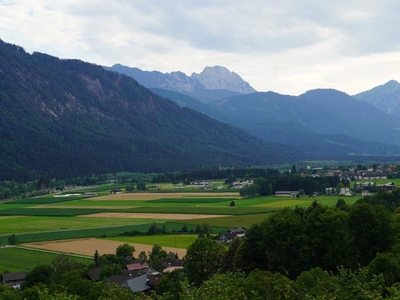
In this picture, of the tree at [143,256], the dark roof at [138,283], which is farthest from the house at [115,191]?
the dark roof at [138,283]

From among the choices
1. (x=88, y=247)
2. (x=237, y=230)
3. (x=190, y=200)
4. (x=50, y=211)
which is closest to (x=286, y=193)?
(x=190, y=200)

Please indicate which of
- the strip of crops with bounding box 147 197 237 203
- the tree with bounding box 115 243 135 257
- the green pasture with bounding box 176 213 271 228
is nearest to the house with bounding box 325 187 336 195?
the strip of crops with bounding box 147 197 237 203

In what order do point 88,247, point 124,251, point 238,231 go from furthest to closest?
point 238,231, point 88,247, point 124,251

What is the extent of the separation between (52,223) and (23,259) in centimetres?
2748

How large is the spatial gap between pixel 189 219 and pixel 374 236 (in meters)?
44.7

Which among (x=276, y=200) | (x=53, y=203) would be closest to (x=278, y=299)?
(x=276, y=200)

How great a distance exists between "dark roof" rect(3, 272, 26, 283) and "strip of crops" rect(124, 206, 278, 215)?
4484 centimetres

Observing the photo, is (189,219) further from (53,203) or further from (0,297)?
(0,297)

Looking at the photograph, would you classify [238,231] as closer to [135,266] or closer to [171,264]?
[171,264]

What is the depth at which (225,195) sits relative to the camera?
12619 cm

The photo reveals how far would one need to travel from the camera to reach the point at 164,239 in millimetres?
69375

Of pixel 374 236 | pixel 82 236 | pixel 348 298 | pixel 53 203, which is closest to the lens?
pixel 348 298

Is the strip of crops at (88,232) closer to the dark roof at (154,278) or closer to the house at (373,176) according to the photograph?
the dark roof at (154,278)

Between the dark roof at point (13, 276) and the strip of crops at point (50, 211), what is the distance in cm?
4537
